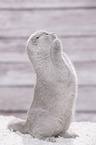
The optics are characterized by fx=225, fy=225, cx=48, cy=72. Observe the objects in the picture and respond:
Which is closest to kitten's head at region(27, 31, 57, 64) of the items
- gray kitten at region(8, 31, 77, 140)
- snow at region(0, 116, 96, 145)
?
gray kitten at region(8, 31, 77, 140)

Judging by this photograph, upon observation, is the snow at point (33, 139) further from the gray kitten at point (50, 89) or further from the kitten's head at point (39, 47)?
the kitten's head at point (39, 47)

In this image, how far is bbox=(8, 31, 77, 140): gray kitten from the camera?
0.92 m

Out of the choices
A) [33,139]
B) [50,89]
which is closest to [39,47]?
[50,89]

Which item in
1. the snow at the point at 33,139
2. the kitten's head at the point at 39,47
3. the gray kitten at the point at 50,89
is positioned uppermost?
the kitten's head at the point at 39,47

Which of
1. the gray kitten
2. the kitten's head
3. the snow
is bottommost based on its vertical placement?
the snow

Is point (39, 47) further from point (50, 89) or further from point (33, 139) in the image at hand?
point (33, 139)

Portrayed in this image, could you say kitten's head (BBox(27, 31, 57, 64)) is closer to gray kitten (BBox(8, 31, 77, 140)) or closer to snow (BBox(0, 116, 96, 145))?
gray kitten (BBox(8, 31, 77, 140))

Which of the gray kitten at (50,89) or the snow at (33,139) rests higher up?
the gray kitten at (50,89)

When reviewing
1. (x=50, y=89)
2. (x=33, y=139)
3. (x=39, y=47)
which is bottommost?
(x=33, y=139)

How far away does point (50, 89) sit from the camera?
93 centimetres

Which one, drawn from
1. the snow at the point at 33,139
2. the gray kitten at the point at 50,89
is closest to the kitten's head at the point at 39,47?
the gray kitten at the point at 50,89

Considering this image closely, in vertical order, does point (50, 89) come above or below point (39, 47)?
below

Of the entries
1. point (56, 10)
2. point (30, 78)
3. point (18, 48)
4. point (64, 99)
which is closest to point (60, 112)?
point (64, 99)

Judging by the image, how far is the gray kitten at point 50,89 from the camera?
92cm
